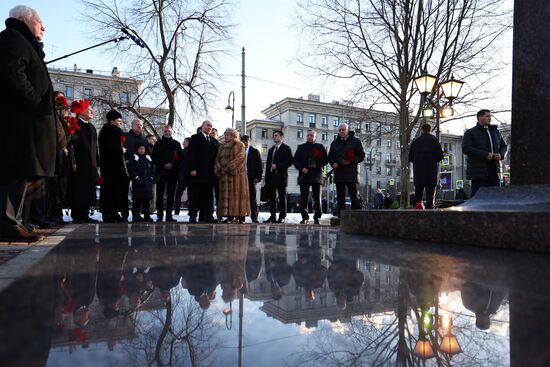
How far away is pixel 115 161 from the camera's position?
734 centimetres

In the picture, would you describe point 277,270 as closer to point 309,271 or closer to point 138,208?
point 309,271

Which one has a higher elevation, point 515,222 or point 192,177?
point 192,177

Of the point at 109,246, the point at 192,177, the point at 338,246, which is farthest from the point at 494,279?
the point at 192,177

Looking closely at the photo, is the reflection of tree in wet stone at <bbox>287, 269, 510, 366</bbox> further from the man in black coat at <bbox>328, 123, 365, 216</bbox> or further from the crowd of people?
the man in black coat at <bbox>328, 123, 365, 216</bbox>

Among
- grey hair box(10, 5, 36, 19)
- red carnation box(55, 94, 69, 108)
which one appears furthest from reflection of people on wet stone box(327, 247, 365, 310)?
red carnation box(55, 94, 69, 108)

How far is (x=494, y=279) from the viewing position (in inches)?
78.3

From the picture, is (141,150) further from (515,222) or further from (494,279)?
(494,279)

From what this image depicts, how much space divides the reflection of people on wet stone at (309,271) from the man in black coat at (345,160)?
16.8 ft

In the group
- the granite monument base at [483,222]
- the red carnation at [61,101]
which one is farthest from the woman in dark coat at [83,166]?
the granite monument base at [483,222]

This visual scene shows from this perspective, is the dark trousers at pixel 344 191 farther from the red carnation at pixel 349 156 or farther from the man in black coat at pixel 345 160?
the red carnation at pixel 349 156

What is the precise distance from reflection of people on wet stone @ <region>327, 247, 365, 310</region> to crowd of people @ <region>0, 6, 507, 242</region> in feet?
7.58

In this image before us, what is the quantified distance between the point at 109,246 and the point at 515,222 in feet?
9.48

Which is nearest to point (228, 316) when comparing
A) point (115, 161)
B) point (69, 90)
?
point (115, 161)

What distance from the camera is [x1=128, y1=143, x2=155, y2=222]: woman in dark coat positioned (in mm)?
8141
